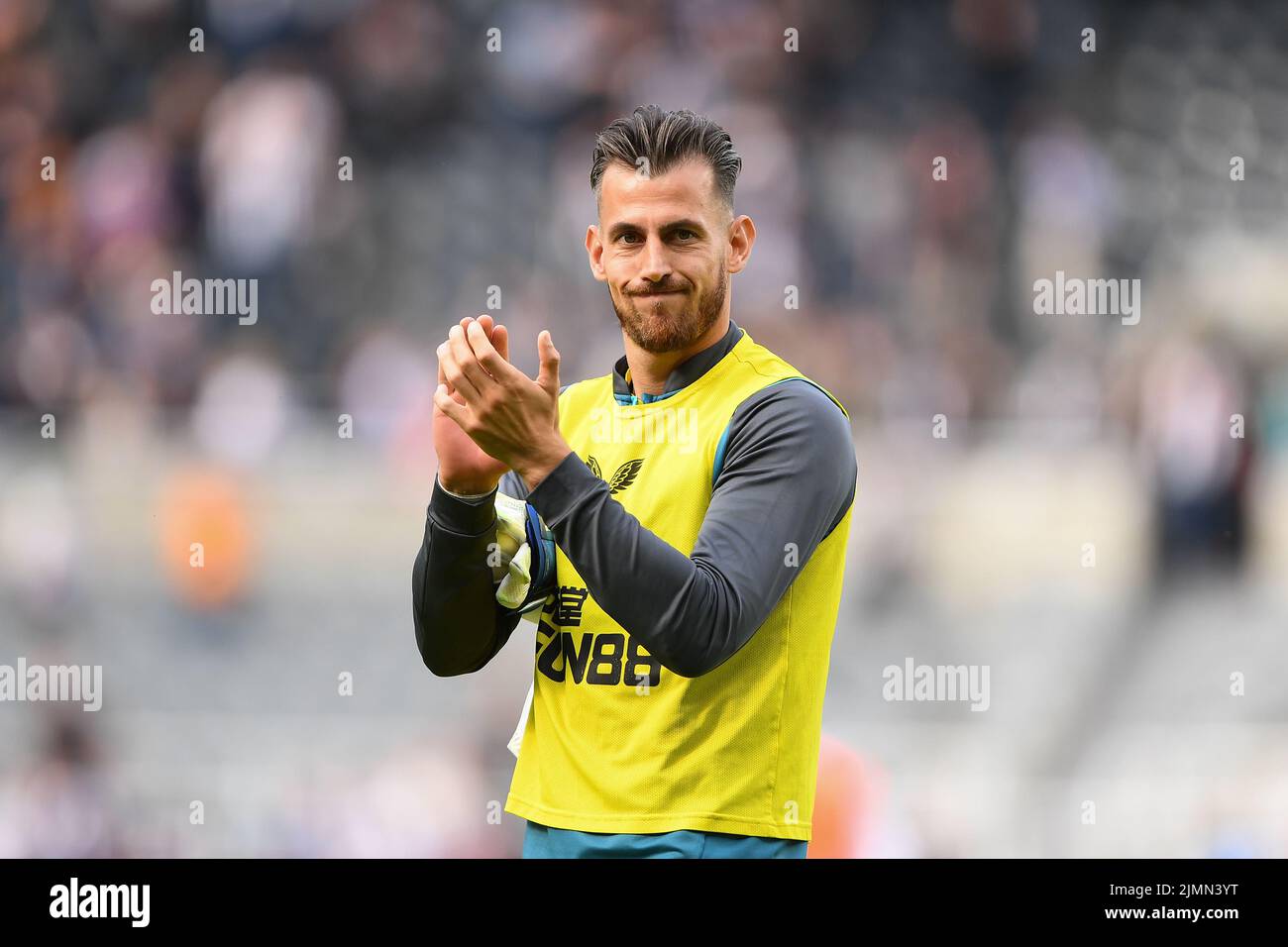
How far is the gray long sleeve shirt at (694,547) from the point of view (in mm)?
1648

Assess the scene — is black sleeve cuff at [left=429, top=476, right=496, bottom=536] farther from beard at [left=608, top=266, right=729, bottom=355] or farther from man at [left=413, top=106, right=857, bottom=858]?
beard at [left=608, top=266, right=729, bottom=355]

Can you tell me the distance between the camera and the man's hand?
1.68 m

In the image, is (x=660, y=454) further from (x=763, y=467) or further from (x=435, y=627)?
(x=435, y=627)

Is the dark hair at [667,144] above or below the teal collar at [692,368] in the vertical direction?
above

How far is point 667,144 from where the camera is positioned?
1938 mm

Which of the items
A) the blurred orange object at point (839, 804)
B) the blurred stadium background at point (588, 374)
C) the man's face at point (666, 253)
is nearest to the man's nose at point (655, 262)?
the man's face at point (666, 253)

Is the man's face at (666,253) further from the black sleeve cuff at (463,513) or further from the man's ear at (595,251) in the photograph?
the black sleeve cuff at (463,513)

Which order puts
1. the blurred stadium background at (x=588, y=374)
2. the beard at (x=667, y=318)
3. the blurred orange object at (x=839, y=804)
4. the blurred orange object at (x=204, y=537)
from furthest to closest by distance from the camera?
1. the blurred orange object at (x=204, y=537)
2. the blurred stadium background at (x=588, y=374)
3. the blurred orange object at (x=839, y=804)
4. the beard at (x=667, y=318)

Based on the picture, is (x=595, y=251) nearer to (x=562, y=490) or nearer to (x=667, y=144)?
(x=667, y=144)

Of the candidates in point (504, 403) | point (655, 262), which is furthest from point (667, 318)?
point (504, 403)

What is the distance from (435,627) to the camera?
1.96m

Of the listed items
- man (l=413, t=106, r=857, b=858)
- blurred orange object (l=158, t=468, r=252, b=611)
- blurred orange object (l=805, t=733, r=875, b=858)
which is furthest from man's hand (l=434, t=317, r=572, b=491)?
blurred orange object (l=158, t=468, r=252, b=611)

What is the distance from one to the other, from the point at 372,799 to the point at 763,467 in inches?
145

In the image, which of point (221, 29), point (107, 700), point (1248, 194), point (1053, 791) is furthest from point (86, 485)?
point (1248, 194)
